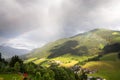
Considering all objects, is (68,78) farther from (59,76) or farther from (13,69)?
(13,69)

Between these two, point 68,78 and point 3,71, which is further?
point 68,78

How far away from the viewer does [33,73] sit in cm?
18925

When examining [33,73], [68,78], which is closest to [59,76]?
[68,78]

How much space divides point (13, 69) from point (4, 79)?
36956 millimetres

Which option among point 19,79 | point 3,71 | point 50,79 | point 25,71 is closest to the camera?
point 19,79

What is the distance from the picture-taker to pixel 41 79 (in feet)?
496

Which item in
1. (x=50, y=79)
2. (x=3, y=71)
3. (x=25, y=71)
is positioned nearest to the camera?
(x=50, y=79)

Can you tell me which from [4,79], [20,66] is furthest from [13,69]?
[4,79]

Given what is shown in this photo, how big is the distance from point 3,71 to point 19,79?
122ft

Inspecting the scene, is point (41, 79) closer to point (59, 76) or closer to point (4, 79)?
point (4, 79)

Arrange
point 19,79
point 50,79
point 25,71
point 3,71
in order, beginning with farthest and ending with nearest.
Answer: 1. point 25,71
2. point 3,71
3. point 50,79
4. point 19,79

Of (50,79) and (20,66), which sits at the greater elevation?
(20,66)

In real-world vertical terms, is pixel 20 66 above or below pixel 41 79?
above

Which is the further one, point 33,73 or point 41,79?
point 33,73
